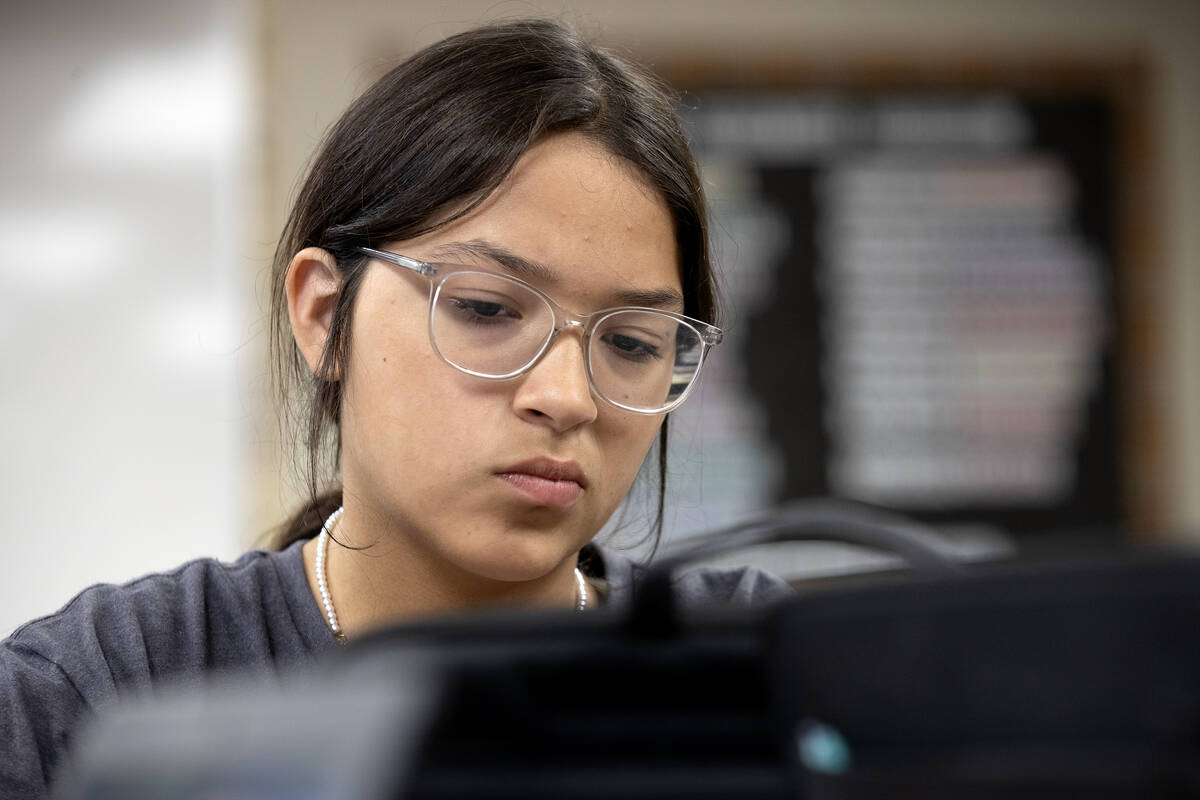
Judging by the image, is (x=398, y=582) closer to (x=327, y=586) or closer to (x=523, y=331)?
(x=327, y=586)

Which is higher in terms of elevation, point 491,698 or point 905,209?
point 905,209

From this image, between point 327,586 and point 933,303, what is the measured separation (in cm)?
163

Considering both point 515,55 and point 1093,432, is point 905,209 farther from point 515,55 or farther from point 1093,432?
point 515,55

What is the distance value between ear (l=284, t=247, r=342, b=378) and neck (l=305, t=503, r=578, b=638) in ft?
0.41

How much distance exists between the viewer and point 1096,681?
25cm

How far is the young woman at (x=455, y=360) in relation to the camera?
691 millimetres

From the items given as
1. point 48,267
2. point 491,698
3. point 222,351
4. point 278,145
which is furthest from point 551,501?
point 278,145

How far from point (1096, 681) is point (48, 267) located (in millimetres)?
1733

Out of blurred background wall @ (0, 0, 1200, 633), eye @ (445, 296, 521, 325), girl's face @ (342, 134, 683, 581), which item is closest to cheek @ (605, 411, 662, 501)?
girl's face @ (342, 134, 683, 581)

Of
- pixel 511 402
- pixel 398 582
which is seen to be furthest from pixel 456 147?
pixel 398 582

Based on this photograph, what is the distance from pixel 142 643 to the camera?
729 mm

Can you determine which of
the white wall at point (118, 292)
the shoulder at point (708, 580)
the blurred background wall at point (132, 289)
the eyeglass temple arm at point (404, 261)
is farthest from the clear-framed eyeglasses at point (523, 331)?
the white wall at point (118, 292)

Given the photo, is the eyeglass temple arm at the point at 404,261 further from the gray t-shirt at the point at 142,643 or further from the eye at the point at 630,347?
the gray t-shirt at the point at 142,643

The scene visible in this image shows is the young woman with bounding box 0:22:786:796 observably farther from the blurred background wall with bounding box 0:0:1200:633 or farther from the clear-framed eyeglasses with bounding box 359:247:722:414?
the blurred background wall with bounding box 0:0:1200:633
